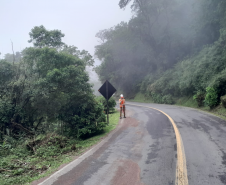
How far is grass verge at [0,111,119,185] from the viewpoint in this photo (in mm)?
5602

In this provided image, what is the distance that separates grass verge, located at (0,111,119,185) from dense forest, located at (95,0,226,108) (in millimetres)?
12650

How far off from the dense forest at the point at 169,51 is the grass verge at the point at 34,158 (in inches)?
498

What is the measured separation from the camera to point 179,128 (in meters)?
9.77

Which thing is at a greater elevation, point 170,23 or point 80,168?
point 170,23

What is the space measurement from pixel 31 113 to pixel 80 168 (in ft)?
23.1

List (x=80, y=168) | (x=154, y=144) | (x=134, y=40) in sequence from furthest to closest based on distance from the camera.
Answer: (x=134, y=40) < (x=154, y=144) < (x=80, y=168)

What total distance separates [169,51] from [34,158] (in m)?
31.6

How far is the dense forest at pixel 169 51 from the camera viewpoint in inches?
847

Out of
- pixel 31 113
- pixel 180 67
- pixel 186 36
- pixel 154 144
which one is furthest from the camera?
pixel 186 36

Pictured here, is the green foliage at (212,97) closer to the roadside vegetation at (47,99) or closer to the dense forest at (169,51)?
the dense forest at (169,51)

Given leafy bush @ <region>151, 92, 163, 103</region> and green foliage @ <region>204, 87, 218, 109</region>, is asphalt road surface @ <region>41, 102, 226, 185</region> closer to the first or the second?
green foliage @ <region>204, 87, 218, 109</region>

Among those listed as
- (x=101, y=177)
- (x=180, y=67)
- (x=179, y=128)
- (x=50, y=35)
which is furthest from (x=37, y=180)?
(x=180, y=67)

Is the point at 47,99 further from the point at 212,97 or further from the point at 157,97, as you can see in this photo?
the point at 157,97

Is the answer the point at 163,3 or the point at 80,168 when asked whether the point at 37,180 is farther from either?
the point at 163,3
